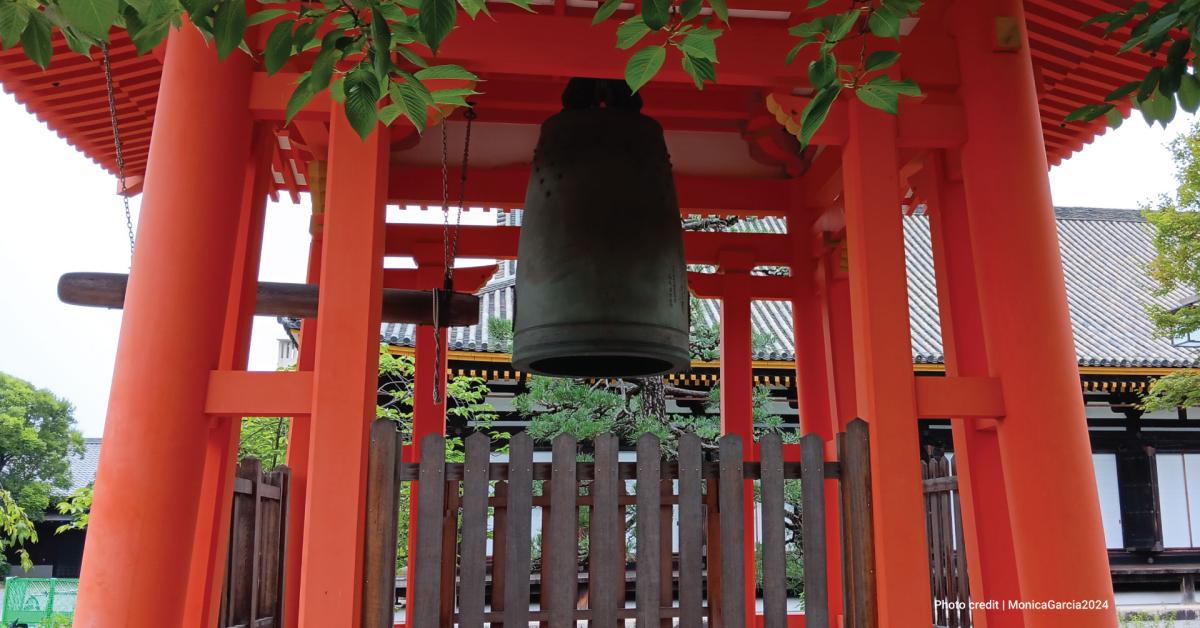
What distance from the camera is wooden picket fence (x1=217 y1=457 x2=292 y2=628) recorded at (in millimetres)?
3988

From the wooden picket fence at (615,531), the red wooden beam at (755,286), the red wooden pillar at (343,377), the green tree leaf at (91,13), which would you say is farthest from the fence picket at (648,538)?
the red wooden beam at (755,286)

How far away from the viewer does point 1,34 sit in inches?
67.7

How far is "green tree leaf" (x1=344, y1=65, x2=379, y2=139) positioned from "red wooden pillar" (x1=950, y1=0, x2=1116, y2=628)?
251cm

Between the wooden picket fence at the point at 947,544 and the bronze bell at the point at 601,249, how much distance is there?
9.08 ft

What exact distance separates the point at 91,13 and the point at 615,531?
7.66 ft

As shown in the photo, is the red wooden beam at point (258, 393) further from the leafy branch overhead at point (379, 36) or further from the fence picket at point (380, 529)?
the leafy branch overhead at point (379, 36)

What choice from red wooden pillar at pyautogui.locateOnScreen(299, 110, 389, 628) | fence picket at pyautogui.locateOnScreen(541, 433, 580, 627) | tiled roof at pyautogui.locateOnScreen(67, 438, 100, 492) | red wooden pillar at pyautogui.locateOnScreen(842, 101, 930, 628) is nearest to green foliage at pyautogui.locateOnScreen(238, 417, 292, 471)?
red wooden pillar at pyautogui.locateOnScreen(299, 110, 389, 628)

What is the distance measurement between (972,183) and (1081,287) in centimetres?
1575

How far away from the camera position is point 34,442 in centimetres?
2991

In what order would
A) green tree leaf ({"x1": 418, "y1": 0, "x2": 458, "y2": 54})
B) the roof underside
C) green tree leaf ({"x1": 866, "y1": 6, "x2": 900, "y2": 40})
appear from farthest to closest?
the roof underside
green tree leaf ({"x1": 866, "y1": 6, "x2": 900, "y2": 40})
green tree leaf ({"x1": 418, "y1": 0, "x2": 458, "y2": 54})

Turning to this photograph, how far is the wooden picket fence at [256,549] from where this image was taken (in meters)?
3.99

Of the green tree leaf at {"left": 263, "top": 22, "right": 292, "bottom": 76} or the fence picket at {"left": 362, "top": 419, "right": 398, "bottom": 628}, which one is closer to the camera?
the green tree leaf at {"left": 263, "top": 22, "right": 292, "bottom": 76}

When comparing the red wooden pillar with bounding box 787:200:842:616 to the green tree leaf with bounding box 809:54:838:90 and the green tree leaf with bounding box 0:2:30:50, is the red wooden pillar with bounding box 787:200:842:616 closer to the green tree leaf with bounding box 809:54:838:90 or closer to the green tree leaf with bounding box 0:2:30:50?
the green tree leaf with bounding box 809:54:838:90

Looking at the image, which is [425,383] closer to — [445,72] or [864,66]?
[445,72]
